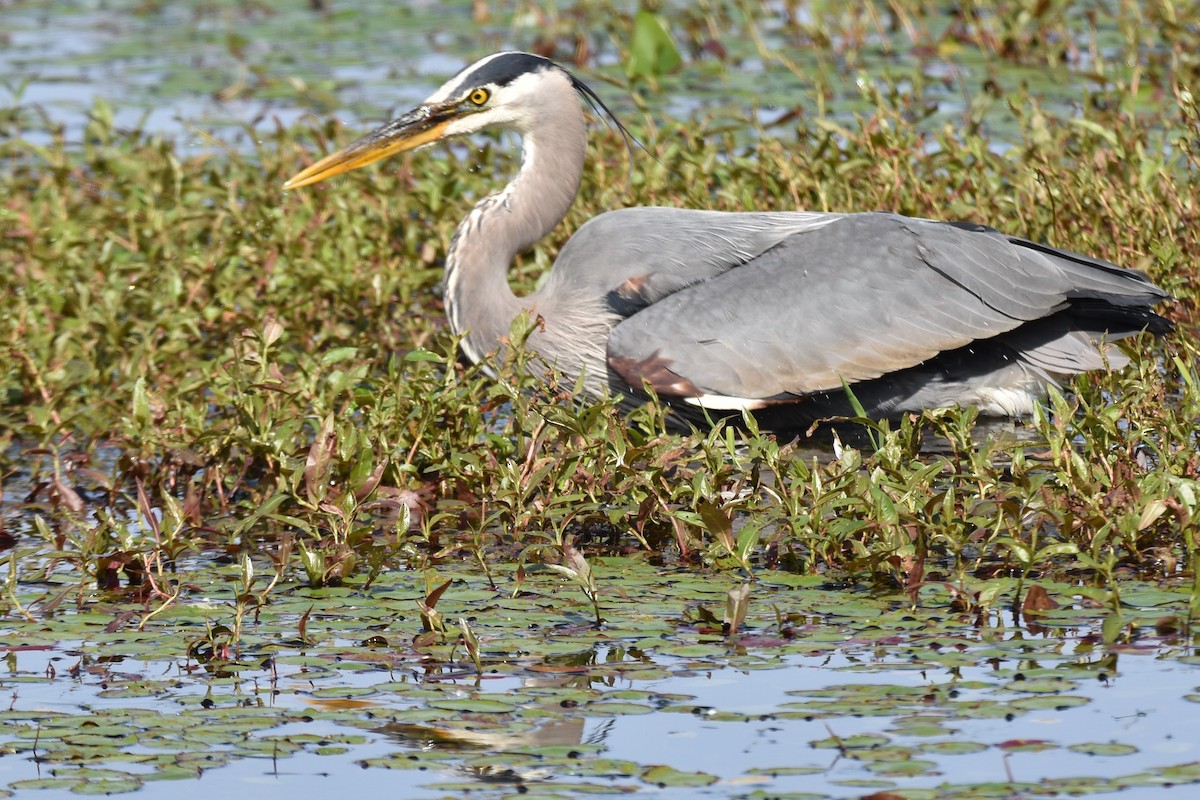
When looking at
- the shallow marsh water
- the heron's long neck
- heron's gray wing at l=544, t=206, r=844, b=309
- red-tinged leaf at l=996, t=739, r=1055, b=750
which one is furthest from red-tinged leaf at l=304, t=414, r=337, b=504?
red-tinged leaf at l=996, t=739, r=1055, b=750

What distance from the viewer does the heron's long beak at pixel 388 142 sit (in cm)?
679

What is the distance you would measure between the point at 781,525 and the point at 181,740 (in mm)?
1707

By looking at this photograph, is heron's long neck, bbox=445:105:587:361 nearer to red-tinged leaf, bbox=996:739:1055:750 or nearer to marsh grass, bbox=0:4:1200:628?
marsh grass, bbox=0:4:1200:628

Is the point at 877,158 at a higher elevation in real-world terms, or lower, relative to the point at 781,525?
higher

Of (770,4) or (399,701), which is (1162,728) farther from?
(770,4)

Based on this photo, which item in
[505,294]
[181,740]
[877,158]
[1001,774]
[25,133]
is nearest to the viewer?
[1001,774]

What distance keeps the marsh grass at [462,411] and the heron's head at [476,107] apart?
1.69 ft

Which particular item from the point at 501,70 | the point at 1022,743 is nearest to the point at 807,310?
the point at 501,70

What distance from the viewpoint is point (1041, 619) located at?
4293 mm

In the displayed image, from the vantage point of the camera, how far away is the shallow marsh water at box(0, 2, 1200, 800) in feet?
11.7

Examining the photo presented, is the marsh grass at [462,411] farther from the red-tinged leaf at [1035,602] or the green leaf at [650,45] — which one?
the green leaf at [650,45]

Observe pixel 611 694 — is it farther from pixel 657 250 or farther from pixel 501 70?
pixel 501 70

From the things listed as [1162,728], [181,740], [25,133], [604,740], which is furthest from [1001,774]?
[25,133]

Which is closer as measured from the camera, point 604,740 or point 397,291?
point 604,740
